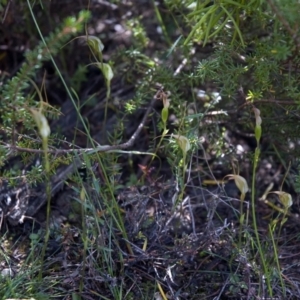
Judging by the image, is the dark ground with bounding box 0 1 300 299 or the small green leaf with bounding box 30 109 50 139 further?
the dark ground with bounding box 0 1 300 299

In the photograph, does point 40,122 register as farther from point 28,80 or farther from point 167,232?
point 167,232

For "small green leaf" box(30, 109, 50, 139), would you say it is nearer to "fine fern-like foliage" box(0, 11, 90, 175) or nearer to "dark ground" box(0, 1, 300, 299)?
"fine fern-like foliage" box(0, 11, 90, 175)

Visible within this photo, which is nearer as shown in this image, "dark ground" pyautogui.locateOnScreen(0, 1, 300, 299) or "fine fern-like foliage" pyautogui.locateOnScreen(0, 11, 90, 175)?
"fine fern-like foliage" pyautogui.locateOnScreen(0, 11, 90, 175)

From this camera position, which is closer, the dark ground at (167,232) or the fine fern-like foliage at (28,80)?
the fine fern-like foliage at (28,80)

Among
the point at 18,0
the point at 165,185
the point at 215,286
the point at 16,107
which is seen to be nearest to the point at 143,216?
the point at 165,185

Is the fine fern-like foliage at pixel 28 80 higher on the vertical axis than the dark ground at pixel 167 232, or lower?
higher

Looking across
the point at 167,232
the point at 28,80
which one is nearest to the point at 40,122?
the point at 28,80

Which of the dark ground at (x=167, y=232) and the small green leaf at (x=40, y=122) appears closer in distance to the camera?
the small green leaf at (x=40, y=122)

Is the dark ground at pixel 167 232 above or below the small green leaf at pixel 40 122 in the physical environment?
below

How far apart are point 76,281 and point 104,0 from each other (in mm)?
1304

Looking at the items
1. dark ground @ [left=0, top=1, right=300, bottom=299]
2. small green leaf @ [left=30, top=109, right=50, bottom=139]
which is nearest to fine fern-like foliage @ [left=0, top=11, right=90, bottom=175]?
small green leaf @ [left=30, top=109, right=50, bottom=139]

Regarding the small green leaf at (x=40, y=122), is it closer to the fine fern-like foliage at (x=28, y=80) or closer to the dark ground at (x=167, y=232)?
the fine fern-like foliage at (x=28, y=80)

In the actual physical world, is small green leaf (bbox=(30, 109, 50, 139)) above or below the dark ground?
above

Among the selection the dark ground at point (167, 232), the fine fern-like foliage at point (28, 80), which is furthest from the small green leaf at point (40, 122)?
the dark ground at point (167, 232)
